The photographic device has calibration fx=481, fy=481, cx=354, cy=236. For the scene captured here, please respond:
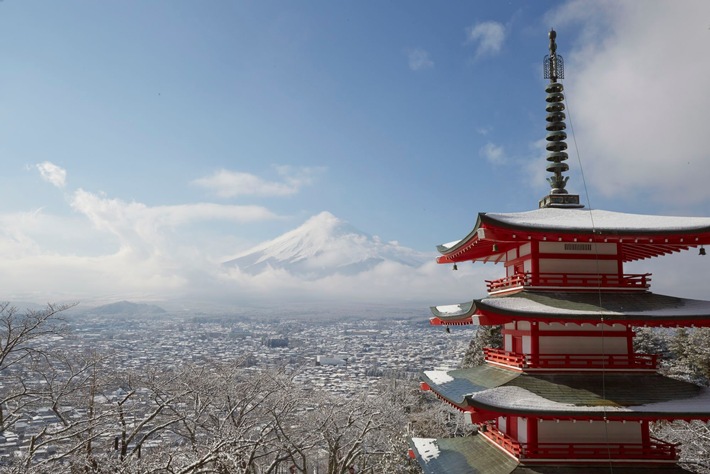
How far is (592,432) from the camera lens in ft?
31.9

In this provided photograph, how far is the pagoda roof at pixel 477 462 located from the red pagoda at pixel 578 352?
4cm

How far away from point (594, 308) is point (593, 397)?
170cm

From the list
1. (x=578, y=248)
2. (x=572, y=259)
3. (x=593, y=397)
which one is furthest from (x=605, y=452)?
(x=578, y=248)

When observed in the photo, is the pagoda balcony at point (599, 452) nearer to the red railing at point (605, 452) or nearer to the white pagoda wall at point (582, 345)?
the red railing at point (605, 452)

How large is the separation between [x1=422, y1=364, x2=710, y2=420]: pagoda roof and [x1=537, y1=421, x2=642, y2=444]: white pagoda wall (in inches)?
32.9

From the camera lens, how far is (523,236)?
393 inches

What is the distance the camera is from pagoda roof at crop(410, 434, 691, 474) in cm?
929

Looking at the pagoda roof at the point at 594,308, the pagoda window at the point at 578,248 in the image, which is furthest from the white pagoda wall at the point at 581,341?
the pagoda window at the point at 578,248

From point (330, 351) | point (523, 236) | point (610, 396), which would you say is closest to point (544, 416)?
point (610, 396)

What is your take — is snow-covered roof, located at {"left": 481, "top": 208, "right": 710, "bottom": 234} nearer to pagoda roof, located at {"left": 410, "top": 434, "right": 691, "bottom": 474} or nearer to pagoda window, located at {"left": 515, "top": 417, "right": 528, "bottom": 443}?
pagoda window, located at {"left": 515, "top": 417, "right": 528, "bottom": 443}

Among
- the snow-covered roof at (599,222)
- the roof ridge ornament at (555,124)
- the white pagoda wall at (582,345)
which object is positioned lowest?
the white pagoda wall at (582,345)

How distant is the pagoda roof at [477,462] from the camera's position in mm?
9289

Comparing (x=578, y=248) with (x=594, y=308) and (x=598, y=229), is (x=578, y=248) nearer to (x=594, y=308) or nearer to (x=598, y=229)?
(x=598, y=229)

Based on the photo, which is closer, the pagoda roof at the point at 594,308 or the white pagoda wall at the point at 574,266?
the pagoda roof at the point at 594,308
